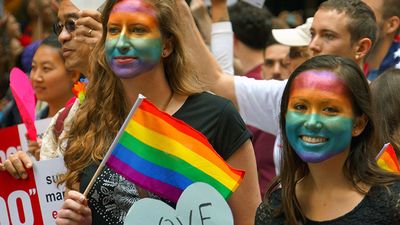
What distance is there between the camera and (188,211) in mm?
4254

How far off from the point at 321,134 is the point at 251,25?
202 inches

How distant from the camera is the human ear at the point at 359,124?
4105 millimetres

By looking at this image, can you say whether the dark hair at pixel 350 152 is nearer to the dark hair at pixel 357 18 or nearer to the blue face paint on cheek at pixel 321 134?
the blue face paint on cheek at pixel 321 134

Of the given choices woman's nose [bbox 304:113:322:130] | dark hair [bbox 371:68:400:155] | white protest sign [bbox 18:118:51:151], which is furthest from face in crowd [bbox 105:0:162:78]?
white protest sign [bbox 18:118:51:151]

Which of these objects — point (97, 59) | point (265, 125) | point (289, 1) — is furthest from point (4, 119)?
point (289, 1)

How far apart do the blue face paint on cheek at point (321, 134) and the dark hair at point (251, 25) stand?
4898 mm

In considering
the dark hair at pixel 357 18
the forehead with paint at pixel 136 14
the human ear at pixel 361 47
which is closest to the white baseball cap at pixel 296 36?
the dark hair at pixel 357 18

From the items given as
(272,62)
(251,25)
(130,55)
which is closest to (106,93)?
(130,55)

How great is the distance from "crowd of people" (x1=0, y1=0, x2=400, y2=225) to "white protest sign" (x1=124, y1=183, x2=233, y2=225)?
189 millimetres

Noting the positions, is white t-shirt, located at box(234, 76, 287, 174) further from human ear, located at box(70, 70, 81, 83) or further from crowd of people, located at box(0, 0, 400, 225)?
human ear, located at box(70, 70, 81, 83)

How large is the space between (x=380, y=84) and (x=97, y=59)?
4.32 feet

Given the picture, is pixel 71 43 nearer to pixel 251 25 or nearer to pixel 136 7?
pixel 136 7

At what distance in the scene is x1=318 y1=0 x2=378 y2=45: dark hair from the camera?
5.77 meters

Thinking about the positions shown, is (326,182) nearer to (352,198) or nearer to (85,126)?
(352,198)
